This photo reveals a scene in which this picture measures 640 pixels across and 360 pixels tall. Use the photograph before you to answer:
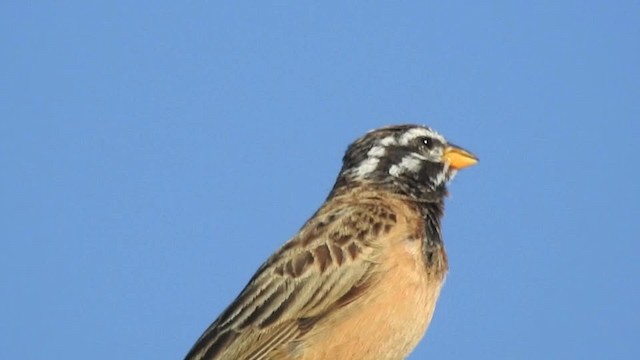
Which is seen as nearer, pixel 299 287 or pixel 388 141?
pixel 299 287

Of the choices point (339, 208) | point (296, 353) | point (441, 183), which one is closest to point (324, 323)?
point (296, 353)

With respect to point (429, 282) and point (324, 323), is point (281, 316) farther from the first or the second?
point (429, 282)

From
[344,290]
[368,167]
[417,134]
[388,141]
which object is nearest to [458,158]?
[417,134]

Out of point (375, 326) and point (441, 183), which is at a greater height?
point (441, 183)

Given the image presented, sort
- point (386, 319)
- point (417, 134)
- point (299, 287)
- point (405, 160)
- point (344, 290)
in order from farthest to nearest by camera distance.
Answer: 1. point (417, 134)
2. point (405, 160)
3. point (299, 287)
4. point (344, 290)
5. point (386, 319)

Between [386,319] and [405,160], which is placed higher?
[405,160]

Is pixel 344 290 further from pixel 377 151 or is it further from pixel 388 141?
pixel 388 141

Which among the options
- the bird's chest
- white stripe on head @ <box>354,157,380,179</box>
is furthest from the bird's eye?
the bird's chest
